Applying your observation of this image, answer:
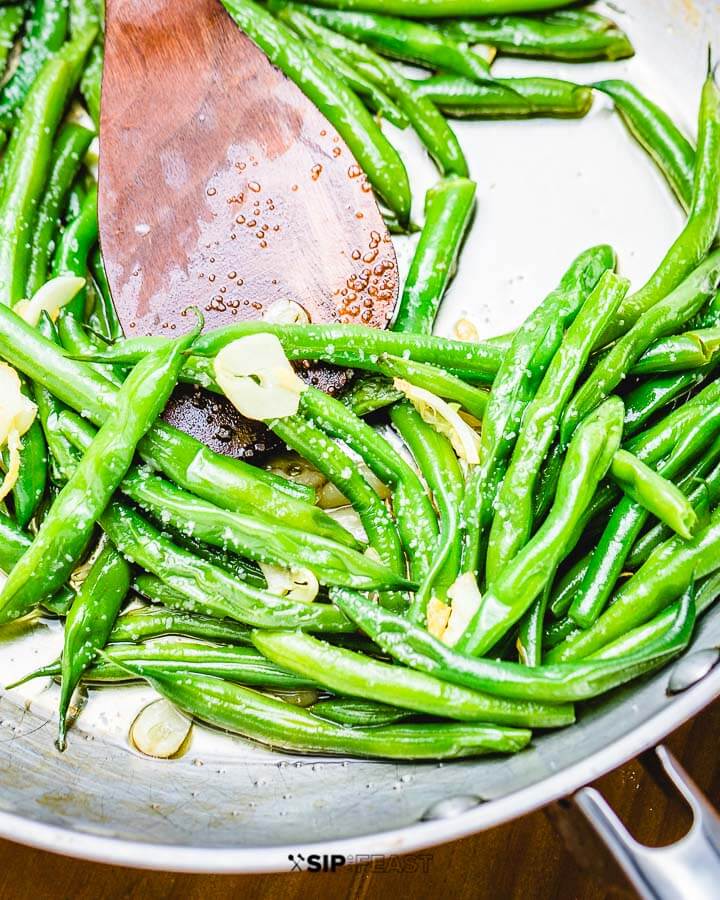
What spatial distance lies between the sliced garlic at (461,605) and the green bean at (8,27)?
2.19 metres

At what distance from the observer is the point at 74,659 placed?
2.07 metres

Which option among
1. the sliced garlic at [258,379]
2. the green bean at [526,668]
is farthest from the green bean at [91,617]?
the green bean at [526,668]

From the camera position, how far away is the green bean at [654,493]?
1867 mm

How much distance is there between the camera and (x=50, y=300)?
7.78 ft

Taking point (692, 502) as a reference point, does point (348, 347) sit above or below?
above

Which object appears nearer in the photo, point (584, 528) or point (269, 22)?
point (584, 528)

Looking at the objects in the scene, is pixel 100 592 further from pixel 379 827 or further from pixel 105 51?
pixel 105 51

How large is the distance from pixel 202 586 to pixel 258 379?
1.69 ft

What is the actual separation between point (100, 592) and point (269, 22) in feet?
5.82

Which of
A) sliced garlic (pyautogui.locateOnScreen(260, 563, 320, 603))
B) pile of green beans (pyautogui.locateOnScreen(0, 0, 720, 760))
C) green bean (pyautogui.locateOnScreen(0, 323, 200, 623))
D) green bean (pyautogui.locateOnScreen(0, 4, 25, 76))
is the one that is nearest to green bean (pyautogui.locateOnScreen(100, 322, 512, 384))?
pile of green beans (pyautogui.locateOnScreen(0, 0, 720, 760))

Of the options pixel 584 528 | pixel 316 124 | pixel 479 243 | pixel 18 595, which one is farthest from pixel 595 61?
pixel 18 595

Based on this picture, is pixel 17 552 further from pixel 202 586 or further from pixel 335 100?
pixel 335 100

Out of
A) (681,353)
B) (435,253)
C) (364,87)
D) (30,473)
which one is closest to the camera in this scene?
(681,353)

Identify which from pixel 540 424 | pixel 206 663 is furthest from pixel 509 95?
pixel 206 663
